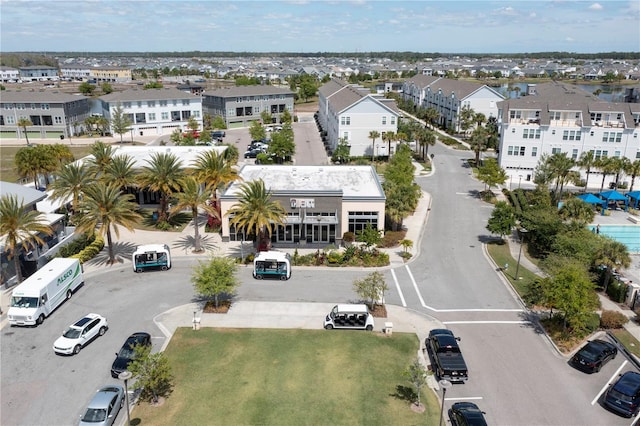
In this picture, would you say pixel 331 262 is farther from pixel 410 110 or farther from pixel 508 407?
pixel 410 110

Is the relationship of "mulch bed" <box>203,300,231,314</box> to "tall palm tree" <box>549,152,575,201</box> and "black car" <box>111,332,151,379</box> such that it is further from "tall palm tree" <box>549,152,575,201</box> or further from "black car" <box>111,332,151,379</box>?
"tall palm tree" <box>549,152,575,201</box>

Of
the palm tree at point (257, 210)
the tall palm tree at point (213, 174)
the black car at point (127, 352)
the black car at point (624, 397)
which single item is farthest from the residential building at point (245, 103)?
the black car at point (624, 397)

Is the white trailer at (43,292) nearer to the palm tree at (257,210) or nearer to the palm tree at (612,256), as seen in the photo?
the palm tree at (257,210)

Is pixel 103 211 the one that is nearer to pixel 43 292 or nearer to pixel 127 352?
pixel 43 292

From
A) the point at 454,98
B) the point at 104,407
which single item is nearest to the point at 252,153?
the point at 454,98

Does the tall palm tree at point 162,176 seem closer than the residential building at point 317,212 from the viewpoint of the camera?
No

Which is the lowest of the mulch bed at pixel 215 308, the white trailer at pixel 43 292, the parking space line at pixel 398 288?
the parking space line at pixel 398 288
